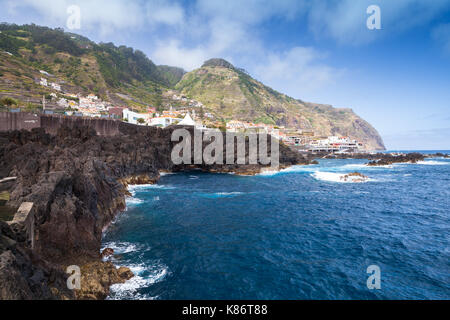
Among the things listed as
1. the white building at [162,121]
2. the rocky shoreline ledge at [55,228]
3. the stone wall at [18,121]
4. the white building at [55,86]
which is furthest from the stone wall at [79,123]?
the white building at [55,86]

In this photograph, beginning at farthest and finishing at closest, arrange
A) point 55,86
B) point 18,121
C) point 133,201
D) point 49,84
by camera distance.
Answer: point 55,86, point 49,84, point 18,121, point 133,201

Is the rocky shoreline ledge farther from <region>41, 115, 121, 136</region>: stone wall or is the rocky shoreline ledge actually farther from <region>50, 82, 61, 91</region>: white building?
<region>50, 82, 61, 91</region>: white building

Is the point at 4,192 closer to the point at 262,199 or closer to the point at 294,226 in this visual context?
the point at 294,226

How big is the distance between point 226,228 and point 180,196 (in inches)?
525

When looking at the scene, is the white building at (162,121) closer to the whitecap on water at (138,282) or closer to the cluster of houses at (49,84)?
the cluster of houses at (49,84)

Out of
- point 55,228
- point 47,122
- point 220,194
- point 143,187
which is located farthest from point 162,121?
point 55,228

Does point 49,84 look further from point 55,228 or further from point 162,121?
point 55,228

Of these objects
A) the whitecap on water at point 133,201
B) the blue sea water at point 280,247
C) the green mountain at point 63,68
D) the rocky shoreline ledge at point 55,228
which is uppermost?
the green mountain at point 63,68

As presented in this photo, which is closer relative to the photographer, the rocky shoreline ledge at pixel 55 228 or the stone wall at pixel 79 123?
the rocky shoreline ledge at pixel 55 228

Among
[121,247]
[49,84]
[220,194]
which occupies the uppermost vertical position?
[49,84]

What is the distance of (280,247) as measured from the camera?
54.2 ft

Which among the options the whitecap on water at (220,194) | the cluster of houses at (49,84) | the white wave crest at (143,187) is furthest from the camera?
the cluster of houses at (49,84)

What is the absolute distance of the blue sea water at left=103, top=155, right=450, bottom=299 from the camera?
1170 centimetres

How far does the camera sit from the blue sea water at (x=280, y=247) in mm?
11695
